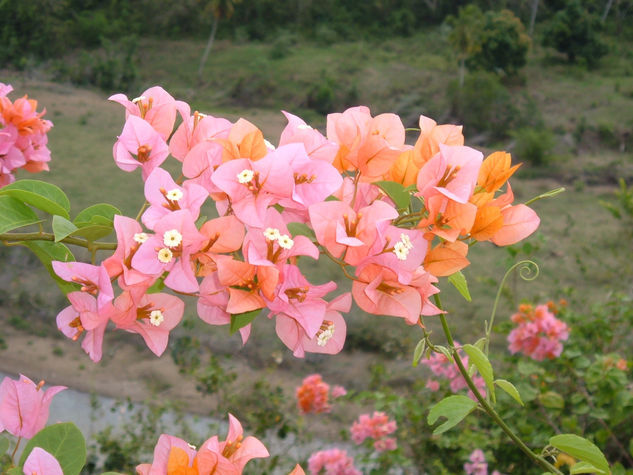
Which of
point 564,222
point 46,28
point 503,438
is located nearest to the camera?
point 503,438

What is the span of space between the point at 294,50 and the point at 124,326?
708cm

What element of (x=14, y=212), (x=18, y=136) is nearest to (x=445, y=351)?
(x=14, y=212)

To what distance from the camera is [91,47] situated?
5.66m

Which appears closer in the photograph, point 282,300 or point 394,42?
point 282,300

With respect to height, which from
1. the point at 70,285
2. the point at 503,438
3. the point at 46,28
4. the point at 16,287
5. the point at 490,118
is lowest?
the point at 490,118

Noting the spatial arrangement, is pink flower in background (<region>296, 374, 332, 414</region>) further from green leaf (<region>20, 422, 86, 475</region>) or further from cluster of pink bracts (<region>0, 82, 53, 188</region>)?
green leaf (<region>20, 422, 86, 475</region>)

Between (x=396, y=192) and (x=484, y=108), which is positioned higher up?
(x=396, y=192)

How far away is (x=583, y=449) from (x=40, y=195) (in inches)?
13.8

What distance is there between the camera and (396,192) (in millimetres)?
352

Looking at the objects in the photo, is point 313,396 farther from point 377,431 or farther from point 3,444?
point 3,444

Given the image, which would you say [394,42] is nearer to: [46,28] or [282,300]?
[46,28]

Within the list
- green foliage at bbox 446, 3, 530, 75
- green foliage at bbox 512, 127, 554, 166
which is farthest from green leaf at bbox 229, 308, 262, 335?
green foliage at bbox 446, 3, 530, 75

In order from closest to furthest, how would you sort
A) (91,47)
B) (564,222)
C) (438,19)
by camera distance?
(564,222)
(91,47)
(438,19)

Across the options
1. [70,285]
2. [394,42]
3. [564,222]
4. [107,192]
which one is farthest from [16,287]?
[394,42]
